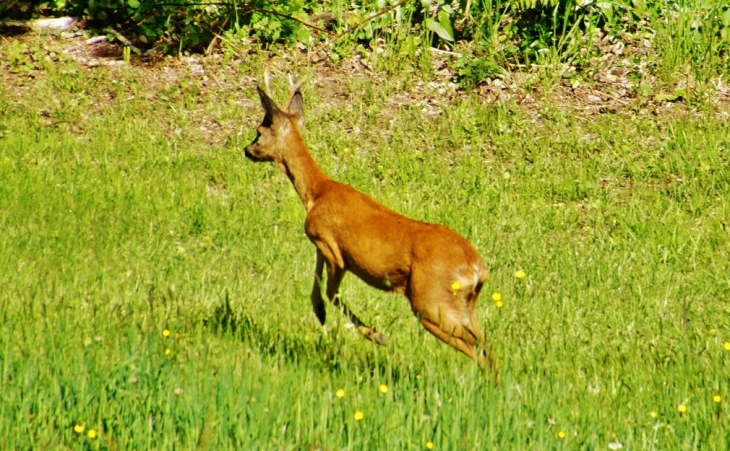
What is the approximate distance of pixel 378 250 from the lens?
7062 mm

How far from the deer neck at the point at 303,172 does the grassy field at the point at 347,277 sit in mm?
795

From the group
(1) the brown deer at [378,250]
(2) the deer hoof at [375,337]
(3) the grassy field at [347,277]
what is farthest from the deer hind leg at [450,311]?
(2) the deer hoof at [375,337]

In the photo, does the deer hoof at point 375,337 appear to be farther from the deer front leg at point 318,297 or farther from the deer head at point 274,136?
the deer head at point 274,136

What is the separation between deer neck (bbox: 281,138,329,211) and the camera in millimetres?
7766

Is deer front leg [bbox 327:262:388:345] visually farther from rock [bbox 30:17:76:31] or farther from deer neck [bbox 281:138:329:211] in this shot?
rock [bbox 30:17:76:31]

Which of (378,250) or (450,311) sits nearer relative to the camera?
(450,311)

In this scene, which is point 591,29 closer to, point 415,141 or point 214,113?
point 415,141

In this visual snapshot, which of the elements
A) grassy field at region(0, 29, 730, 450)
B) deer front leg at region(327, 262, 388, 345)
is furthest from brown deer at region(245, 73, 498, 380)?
grassy field at region(0, 29, 730, 450)

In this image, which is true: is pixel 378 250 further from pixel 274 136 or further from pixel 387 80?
pixel 387 80

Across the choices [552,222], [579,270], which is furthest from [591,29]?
[579,270]

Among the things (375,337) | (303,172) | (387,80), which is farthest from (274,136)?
(387,80)

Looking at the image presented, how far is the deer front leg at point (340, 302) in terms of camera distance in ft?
23.7

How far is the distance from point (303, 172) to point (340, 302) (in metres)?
0.92

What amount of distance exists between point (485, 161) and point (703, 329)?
396 centimetres
